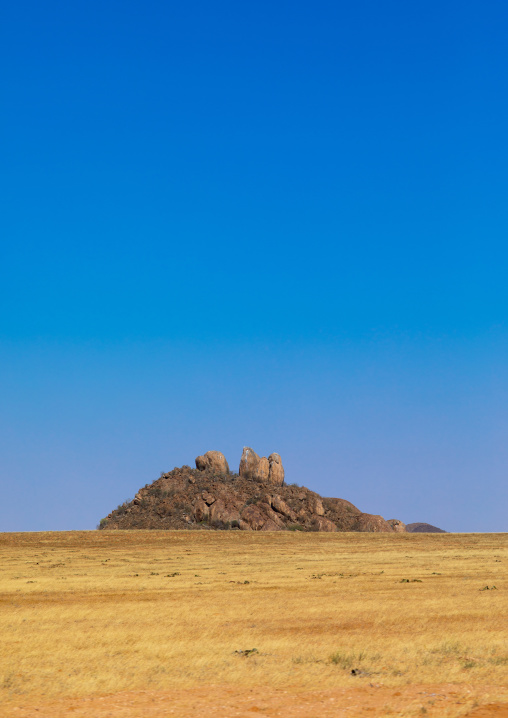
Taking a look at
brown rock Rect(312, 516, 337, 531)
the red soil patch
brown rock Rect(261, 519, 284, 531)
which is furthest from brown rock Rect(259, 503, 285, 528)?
the red soil patch

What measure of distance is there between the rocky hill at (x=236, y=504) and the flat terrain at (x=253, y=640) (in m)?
38.7

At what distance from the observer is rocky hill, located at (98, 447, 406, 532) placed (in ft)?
286

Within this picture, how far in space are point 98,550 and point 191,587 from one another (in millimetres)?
27843

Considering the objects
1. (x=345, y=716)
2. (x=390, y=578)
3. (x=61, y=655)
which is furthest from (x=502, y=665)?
(x=390, y=578)

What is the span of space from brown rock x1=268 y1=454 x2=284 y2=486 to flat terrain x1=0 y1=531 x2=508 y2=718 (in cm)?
5288

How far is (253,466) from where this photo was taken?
10319cm

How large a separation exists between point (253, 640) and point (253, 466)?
3223 inches

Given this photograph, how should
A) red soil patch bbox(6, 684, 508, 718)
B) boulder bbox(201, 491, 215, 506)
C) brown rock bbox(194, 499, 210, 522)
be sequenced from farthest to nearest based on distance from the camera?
boulder bbox(201, 491, 215, 506), brown rock bbox(194, 499, 210, 522), red soil patch bbox(6, 684, 508, 718)

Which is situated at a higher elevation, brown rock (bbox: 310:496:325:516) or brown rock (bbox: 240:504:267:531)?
brown rock (bbox: 310:496:325:516)

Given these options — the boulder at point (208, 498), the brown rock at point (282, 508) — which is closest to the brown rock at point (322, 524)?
the brown rock at point (282, 508)

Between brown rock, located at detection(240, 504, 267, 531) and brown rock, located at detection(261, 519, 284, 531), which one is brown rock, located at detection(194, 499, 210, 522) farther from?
brown rock, located at detection(261, 519, 284, 531)

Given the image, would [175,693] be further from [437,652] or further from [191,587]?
[191,587]

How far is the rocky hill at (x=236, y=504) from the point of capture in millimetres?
87250

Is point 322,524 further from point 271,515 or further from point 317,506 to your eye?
point 271,515
